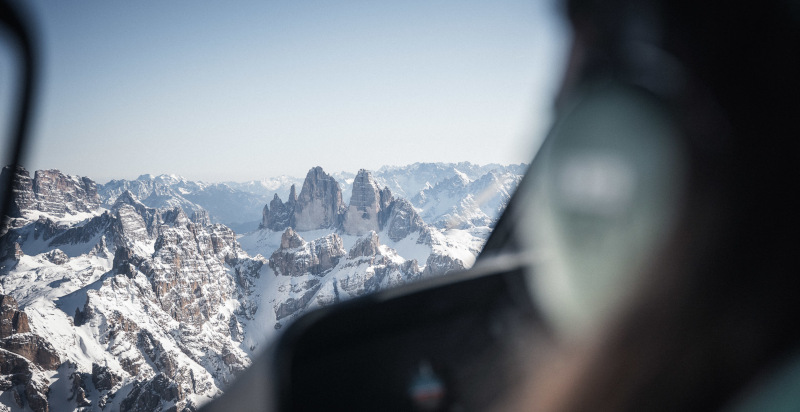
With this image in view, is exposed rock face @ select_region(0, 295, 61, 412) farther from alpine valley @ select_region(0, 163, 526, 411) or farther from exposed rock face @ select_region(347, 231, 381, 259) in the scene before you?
exposed rock face @ select_region(347, 231, 381, 259)

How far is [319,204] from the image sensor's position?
4437 inches

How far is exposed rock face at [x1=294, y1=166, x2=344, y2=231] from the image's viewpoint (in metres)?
111

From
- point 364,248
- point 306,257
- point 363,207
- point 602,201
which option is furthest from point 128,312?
point 602,201

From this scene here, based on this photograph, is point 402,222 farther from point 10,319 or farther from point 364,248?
point 10,319

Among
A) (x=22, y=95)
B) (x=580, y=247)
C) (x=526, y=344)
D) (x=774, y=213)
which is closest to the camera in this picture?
(x=774, y=213)

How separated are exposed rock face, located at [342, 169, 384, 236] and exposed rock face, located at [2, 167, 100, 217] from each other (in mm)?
93841

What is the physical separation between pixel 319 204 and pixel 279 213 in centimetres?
1854

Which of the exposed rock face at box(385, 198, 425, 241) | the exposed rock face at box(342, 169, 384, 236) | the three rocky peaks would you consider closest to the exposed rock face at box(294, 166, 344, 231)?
the three rocky peaks

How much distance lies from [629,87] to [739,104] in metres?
0.32

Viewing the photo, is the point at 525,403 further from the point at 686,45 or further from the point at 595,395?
the point at 686,45

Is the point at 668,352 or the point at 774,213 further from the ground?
the point at 774,213

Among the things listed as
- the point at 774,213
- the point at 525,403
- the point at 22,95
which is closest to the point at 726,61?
the point at 774,213

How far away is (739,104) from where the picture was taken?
3.47 feet

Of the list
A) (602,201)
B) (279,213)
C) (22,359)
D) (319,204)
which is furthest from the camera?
(279,213)
